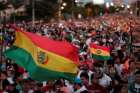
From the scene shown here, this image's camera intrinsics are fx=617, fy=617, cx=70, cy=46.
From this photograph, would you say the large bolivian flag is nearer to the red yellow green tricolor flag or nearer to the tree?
the red yellow green tricolor flag

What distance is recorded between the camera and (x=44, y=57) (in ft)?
42.0

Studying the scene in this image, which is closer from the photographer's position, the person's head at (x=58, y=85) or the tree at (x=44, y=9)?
the person's head at (x=58, y=85)

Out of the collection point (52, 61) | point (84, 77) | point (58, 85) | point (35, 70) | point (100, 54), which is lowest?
point (100, 54)

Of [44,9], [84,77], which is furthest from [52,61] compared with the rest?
[44,9]

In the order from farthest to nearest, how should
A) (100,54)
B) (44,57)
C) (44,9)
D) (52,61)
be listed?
(44,9) → (100,54) → (44,57) → (52,61)

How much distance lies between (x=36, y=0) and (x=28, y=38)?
76.5 meters

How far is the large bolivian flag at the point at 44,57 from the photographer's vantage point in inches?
490

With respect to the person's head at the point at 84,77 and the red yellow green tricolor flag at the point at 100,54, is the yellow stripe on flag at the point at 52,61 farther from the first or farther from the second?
the red yellow green tricolor flag at the point at 100,54

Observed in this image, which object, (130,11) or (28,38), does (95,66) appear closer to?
(28,38)

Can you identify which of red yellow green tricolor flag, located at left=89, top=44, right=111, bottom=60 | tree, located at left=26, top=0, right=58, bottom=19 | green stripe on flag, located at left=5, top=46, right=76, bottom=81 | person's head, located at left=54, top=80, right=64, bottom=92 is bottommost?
tree, located at left=26, top=0, right=58, bottom=19

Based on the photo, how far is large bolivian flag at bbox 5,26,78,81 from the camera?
40.8 feet

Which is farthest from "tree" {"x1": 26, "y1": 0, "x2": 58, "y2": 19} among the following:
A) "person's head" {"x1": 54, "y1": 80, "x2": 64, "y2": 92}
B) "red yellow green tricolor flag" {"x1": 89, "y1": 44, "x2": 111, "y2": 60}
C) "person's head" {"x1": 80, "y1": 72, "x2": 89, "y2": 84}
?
"person's head" {"x1": 54, "y1": 80, "x2": 64, "y2": 92}

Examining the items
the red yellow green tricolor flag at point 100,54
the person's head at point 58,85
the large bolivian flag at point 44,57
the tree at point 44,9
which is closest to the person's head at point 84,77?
the person's head at point 58,85

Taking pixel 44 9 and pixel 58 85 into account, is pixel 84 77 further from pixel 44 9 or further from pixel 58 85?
pixel 44 9
